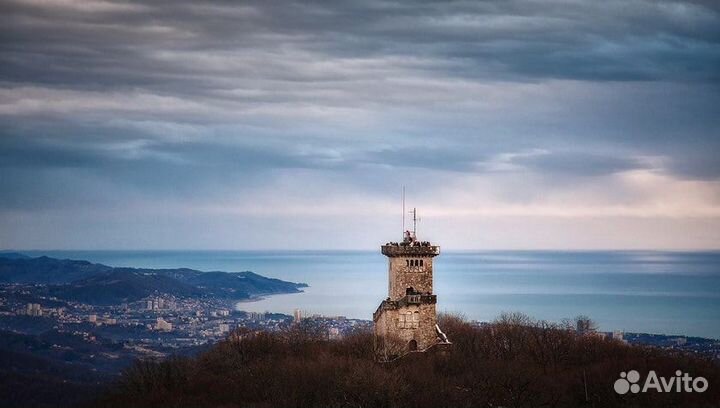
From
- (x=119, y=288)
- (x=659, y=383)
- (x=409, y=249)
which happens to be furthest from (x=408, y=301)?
(x=119, y=288)

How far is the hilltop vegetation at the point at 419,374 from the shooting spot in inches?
1743

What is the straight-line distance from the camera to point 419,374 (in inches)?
1854

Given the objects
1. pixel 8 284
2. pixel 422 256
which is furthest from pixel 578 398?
pixel 8 284

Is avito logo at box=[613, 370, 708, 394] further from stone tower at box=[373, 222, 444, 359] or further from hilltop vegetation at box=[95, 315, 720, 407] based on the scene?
stone tower at box=[373, 222, 444, 359]

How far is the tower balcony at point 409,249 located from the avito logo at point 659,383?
492 inches

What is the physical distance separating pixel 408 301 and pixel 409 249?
9.76 feet

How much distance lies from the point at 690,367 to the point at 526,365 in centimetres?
925

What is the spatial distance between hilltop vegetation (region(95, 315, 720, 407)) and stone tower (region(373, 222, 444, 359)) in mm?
1094

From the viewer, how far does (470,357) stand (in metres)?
52.5

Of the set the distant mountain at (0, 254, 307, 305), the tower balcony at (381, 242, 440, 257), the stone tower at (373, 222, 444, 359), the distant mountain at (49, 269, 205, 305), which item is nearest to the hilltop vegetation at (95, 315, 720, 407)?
the stone tower at (373, 222, 444, 359)

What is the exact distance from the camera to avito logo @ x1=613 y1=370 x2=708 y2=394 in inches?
1778

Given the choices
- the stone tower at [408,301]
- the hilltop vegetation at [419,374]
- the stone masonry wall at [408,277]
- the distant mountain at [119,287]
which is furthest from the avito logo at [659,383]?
the distant mountain at [119,287]

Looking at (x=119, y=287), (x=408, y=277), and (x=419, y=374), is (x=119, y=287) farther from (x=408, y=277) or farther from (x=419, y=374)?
(x=419, y=374)

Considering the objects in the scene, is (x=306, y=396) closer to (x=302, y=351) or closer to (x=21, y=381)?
(x=302, y=351)
